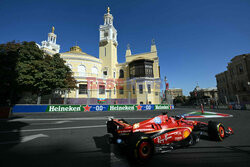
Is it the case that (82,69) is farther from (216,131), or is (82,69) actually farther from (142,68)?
(216,131)

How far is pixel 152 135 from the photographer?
318 centimetres

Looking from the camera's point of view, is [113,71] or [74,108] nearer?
[74,108]

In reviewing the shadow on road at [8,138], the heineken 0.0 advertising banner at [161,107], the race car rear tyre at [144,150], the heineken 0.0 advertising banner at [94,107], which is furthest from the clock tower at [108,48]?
the race car rear tyre at [144,150]

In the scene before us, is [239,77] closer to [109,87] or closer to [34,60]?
[109,87]

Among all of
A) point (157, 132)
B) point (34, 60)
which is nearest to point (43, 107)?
point (34, 60)

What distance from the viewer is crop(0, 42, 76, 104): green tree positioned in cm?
1459

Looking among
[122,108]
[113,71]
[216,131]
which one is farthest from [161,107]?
[113,71]

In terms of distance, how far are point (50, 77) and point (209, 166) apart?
1871 centimetres

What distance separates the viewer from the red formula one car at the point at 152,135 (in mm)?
2650

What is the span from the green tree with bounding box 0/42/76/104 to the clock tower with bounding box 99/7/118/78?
673 inches

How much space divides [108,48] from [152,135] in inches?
1380

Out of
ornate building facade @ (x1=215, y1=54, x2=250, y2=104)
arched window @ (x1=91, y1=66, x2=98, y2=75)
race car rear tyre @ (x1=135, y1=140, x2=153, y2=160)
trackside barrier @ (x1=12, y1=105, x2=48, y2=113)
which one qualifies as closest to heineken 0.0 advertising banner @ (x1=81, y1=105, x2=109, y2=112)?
trackside barrier @ (x1=12, y1=105, x2=48, y2=113)

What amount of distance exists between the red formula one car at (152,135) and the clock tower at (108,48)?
97.8 ft

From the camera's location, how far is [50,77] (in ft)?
51.8
